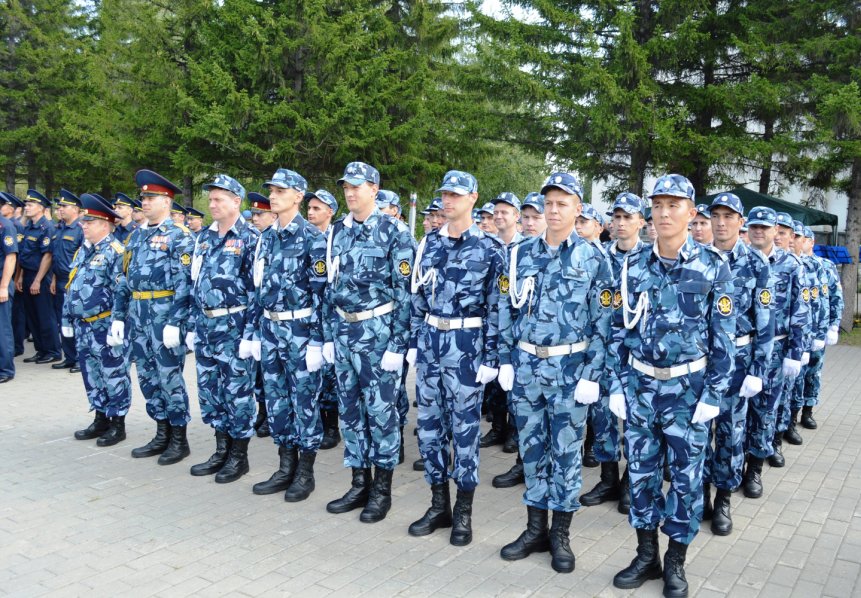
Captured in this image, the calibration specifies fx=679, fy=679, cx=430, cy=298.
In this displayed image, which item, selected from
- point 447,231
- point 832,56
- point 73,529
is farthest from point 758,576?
point 832,56

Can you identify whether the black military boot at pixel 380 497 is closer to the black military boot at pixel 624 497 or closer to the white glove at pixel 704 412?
the black military boot at pixel 624 497

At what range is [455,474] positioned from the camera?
14.8 feet

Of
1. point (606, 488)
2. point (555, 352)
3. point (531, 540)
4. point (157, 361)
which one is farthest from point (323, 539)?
point (157, 361)

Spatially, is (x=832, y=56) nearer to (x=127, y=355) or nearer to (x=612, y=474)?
(x=612, y=474)

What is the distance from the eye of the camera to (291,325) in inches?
203

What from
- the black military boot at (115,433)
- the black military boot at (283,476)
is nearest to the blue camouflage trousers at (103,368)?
the black military boot at (115,433)

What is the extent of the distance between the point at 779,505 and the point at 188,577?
4.30 metres

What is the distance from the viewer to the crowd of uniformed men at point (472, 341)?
3846mm

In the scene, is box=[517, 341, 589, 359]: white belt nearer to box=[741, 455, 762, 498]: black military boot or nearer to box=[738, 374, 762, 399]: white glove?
box=[738, 374, 762, 399]: white glove

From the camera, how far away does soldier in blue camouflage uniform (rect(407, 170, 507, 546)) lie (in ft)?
14.4

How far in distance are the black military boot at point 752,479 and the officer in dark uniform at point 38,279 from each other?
978 centimetres

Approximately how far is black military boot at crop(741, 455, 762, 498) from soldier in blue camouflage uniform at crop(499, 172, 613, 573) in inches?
82.7

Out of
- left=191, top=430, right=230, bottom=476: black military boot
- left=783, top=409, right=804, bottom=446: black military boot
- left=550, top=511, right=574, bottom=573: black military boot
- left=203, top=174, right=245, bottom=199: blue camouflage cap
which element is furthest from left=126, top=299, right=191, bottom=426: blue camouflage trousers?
left=783, top=409, right=804, bottom=446: black military boot

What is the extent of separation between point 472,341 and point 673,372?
1.26 meters
